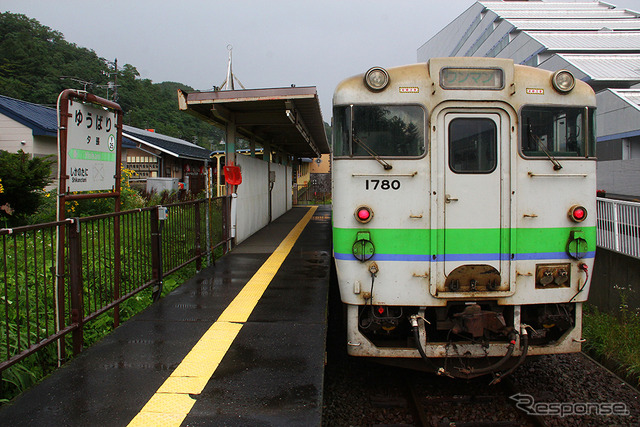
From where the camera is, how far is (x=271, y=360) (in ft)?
13.8

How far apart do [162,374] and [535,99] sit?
423cm

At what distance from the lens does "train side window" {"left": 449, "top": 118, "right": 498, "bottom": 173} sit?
4562 mm

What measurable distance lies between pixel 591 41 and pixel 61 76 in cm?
4124

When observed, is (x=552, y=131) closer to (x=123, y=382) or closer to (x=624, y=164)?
(x=123, y=382)

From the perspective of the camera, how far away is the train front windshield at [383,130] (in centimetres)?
456

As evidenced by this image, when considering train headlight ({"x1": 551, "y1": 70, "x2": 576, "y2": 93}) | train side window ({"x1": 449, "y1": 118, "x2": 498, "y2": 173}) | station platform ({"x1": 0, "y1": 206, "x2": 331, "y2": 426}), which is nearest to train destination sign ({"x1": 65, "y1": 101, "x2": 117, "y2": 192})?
station platform ({"x1": 0, "y1": 206, "x2": 331, "y2": 426})

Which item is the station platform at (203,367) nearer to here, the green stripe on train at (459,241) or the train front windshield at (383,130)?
the green stripe on train at (459,241)

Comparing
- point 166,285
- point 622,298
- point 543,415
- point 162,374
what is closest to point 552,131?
point 543,415

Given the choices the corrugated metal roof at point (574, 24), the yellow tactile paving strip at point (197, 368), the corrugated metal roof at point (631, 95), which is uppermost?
the corrugated metal roof at point (574, 24)

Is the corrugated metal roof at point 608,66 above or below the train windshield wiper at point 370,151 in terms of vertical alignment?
above

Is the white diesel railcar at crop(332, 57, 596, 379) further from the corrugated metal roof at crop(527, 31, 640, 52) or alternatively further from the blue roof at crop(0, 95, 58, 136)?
the corrugated metal roof at crop(527, 31, 640, 52)

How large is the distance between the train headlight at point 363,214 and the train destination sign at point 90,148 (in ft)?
8.84

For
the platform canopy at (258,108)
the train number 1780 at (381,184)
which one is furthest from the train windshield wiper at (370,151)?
the platform canopy at (258,108)

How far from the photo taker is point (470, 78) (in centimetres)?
452
